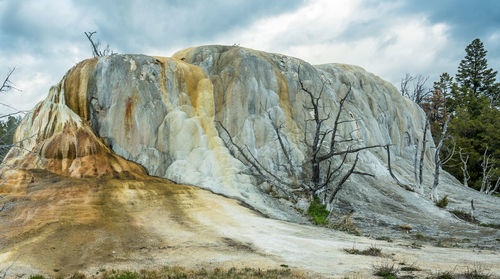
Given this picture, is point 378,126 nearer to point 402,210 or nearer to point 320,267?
point 402,210

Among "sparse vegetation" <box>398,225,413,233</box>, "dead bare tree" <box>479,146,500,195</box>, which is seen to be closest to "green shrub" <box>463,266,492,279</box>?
"sparse vegetation" <box>398,225,413,233</box>

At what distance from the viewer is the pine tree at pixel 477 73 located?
49.3m

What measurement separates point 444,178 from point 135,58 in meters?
25.0

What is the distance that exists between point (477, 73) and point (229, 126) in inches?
1771

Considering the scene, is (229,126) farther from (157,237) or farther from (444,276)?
(444,276)

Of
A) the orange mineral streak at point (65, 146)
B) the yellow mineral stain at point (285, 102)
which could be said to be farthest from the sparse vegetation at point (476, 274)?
the yellow mineral stain at point (285, 102)

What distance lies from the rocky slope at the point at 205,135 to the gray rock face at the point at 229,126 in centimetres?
6

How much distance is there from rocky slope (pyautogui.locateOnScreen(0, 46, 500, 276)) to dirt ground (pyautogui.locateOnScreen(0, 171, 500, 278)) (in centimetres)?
39

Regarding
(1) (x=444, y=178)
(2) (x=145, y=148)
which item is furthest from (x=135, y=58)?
(1) (x=444, y=178)

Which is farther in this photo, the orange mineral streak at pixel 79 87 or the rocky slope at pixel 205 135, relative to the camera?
the orange mineral streak at pixel 79 87

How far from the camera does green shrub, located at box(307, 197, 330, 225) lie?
54.2 feet

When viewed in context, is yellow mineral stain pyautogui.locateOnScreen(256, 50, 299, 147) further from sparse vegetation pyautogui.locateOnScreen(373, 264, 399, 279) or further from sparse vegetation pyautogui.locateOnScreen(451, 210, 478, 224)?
sparse vegetation pyautogui.locateOnScreen(373, 264, 399, 279)

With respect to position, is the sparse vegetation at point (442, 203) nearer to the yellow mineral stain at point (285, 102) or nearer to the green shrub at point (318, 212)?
the green shrub at point (318, 212)

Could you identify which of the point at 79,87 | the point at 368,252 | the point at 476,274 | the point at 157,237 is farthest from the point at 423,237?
the point at 79,87
